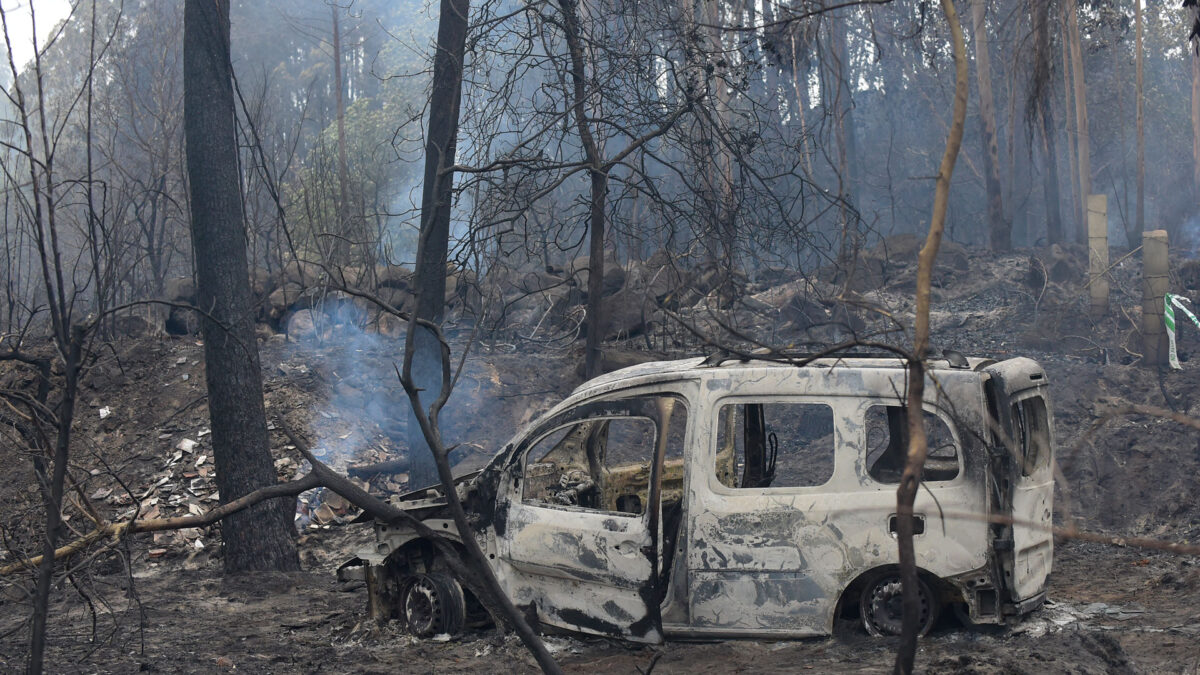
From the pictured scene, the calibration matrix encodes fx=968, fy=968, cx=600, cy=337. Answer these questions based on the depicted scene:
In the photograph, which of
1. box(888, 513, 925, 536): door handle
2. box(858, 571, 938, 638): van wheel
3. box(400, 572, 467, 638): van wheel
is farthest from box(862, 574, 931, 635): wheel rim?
box(400, 572, 467, 638): van wheel

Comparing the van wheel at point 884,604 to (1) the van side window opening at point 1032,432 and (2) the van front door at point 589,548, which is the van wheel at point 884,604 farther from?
(2) the van front door at point 589,548

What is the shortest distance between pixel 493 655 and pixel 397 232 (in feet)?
106

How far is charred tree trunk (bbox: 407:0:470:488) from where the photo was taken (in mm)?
8734

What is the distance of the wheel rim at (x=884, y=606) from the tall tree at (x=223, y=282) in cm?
532

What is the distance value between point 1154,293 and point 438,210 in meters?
8.82

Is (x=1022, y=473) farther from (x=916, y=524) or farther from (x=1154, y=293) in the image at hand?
(x=1154, y=293)

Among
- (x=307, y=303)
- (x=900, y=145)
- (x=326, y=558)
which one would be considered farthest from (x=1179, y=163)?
(x=326, y=558)

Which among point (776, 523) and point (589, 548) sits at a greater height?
point (776, 523)

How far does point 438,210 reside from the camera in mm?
8820

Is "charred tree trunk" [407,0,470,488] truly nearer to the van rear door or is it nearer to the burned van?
the burned van

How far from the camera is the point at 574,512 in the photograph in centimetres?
563

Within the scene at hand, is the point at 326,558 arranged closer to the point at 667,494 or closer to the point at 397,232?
the point at 667,494

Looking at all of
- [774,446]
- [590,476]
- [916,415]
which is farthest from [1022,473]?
[916,415]

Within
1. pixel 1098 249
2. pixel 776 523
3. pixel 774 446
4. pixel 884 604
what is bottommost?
pixel 884 604
